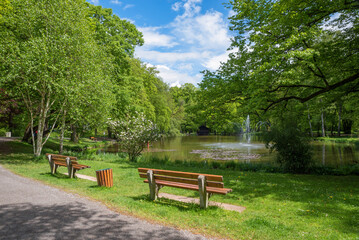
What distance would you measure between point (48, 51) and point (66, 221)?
11986mm

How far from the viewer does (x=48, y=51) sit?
533 inches

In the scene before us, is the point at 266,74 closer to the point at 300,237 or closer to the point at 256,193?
the point at 256,193

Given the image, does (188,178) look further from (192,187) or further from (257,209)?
(257,209)

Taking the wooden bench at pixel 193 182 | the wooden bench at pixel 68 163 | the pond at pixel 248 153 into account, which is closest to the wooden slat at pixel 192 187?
the wooden bench at pixel 193 182

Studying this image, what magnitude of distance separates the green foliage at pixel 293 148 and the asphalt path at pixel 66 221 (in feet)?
32.5

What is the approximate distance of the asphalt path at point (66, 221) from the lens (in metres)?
4.18

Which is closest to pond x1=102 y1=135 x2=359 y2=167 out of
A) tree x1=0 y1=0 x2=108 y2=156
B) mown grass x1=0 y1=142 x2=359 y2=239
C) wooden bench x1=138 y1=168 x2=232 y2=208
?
mown grass x1=0 y1=142 x2=359 y2=239

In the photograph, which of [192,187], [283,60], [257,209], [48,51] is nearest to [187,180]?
[192,187]

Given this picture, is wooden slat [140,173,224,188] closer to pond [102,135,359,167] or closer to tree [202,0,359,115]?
tree [202,0,359,115]

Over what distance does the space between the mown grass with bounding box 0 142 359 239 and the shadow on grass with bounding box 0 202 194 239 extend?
47 cm

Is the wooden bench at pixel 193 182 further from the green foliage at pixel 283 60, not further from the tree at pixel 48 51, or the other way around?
the tree at pixel 48 51

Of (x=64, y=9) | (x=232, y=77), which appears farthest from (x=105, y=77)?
(x=232, y=77)

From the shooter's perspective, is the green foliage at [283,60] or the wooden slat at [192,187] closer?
the wooden slat at [192,187]

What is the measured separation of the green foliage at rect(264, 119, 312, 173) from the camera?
12.3 meters
